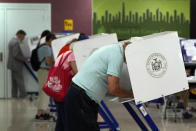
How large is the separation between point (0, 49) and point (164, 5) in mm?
4789

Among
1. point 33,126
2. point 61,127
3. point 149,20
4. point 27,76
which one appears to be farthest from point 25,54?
point 61,127

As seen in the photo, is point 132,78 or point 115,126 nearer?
point 132,78

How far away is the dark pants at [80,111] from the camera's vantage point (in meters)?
3.72

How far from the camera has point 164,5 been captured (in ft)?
43.8

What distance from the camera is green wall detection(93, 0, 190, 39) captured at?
43.6ft

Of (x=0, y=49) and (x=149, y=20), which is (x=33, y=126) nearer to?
(x=0, y=49)

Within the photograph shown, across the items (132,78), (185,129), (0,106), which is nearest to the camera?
(132,78)

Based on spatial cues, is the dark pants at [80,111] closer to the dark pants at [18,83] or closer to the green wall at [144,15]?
the dark pants at [18,83]

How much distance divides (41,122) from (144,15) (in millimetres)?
6241

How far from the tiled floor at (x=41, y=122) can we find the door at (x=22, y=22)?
6.71 feet

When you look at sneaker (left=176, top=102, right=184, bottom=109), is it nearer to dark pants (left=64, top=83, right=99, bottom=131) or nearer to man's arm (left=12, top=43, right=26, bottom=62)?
man's arm (left=12, top=43, right=26, bottom=62)

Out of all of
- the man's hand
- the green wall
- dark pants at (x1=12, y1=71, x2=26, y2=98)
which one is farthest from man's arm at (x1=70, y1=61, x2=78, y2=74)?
the green wall

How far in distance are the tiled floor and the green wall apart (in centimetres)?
337

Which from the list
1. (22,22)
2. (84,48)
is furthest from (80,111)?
(22,22)
